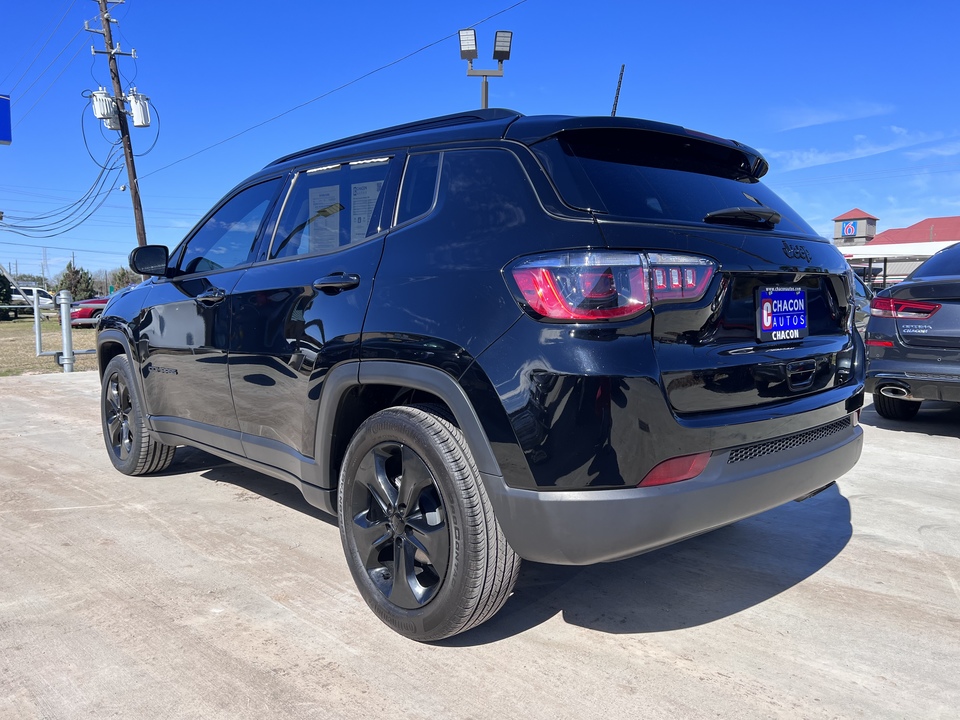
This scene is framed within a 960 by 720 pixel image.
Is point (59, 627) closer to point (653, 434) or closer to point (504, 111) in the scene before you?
point (653, 434)

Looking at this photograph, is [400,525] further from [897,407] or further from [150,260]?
[897,407]

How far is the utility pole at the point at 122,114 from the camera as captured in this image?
23406mm

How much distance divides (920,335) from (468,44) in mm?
8160

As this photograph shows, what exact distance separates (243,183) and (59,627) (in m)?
2.33

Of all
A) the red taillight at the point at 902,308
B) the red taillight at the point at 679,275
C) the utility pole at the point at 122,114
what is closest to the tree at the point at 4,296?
the utility pole at the point at 122,114

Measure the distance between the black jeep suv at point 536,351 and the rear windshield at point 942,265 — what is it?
11.3 feet

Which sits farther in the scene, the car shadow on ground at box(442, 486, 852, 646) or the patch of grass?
the patch of grass

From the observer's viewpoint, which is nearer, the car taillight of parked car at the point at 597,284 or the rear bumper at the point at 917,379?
the car taillight of parked car at the point at 597,284

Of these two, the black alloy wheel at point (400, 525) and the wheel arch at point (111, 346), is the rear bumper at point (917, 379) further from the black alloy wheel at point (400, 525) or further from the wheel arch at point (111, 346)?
the wheel arch at point (111, 346)

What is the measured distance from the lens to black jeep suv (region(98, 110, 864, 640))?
212 centimetres

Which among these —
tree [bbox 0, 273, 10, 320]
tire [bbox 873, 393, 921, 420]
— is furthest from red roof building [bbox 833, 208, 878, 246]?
tree [bbox 0, 273, 10, 320]

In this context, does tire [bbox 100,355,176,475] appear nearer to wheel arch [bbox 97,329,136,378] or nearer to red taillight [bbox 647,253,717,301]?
wheel arch [bbox 97,329,136,378]

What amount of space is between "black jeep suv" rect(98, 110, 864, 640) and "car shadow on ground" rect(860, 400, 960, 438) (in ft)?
12.8

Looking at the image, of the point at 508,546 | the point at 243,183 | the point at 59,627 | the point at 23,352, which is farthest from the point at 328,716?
the point at 23,352
